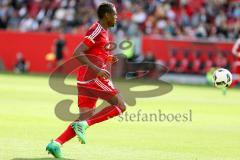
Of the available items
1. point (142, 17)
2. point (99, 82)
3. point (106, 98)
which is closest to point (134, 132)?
point (106, 98)

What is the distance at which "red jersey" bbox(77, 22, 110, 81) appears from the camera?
11.2 m

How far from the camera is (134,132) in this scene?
578 inches

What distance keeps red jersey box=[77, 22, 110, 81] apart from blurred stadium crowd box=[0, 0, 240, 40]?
20800 millimetres

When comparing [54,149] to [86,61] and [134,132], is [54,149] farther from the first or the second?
[134,132]

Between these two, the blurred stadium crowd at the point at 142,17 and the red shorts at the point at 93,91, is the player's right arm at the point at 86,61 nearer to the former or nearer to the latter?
the red shorts at the point at 93,91

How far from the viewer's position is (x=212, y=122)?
16953 mm

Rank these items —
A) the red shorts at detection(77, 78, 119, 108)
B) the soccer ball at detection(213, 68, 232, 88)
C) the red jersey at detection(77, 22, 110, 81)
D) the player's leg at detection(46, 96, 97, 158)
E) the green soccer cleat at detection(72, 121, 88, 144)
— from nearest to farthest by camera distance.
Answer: the green soccer cleat at detection(72, 121, 88, 144), the player's leg at detection(46, 96, 97, 158), the red jersey at detection(77, 22, 110, 81), the red shorts at detection(77, 78, 119, 108), the soccer ball at detection(213, 68, 232, 88)

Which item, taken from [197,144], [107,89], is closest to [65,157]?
[107,89]

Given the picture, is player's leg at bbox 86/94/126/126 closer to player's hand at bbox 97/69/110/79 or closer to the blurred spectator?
player's hand at bbox 97/69/110/79

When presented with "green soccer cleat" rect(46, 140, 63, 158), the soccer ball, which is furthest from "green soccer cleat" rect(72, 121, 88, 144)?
the soccer ball

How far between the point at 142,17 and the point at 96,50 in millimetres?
23313

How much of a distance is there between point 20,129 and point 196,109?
6.82 m

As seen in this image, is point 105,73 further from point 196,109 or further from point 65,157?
point 196,109

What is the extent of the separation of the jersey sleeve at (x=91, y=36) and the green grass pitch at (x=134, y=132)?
5.76 feet
